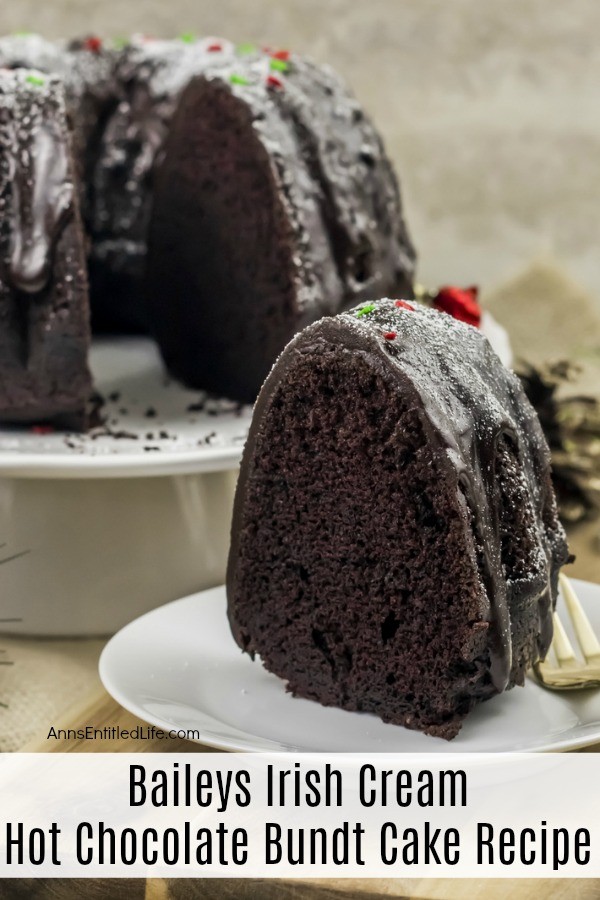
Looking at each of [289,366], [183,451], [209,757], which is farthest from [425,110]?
[209,757]

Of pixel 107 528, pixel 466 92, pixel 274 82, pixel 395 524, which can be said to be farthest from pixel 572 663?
pixel 466 92

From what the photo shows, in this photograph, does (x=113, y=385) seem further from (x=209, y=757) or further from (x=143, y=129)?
(x=209, y=757)

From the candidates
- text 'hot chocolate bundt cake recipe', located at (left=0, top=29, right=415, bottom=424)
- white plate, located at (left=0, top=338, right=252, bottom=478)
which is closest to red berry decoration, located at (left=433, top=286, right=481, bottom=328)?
text 'hot chocolate bundt cake recipe', located at (left=0, top=29, right=415, bottom=424)

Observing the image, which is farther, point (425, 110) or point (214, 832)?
point (425, 110)

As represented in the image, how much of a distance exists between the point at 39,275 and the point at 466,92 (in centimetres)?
274

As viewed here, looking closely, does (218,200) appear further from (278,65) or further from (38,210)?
(38,210)

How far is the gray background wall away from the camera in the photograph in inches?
189

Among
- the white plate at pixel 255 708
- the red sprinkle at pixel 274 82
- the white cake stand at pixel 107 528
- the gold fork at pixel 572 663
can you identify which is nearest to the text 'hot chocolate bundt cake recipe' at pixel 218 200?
the red sprinkle at pixel 274 82

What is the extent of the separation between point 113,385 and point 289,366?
4.11ft

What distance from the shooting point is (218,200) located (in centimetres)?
295

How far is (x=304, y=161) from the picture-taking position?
288cm

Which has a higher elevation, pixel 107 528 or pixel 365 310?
pixel 365 310

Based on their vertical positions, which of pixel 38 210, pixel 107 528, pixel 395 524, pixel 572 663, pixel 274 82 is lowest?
pixel 107 528

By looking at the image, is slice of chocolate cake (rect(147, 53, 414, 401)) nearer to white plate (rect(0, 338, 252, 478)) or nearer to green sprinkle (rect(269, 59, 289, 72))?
green sprinkle (rect(269, 59, 289, 72))
